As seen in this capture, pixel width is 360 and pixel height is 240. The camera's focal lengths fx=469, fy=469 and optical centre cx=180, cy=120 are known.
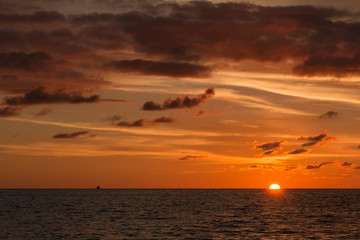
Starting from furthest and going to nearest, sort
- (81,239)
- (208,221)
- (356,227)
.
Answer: (208,221) < (356,227) < (81,239)

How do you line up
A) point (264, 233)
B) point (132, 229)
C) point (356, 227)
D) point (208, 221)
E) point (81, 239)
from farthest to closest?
point (208, 221)
point (356, 227)
point (132, 229)
point (264, 233)
point (81, 239)

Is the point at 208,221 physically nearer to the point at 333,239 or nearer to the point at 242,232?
the point at 242,232

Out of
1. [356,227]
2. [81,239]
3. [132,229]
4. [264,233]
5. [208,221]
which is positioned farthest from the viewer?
[208,221]

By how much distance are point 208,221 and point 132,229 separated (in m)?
22.7

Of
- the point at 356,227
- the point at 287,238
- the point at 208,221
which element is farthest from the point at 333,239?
the point at 208,221

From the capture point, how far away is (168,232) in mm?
77875

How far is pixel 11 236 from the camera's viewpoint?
241 feet

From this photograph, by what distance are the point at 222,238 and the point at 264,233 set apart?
968cm

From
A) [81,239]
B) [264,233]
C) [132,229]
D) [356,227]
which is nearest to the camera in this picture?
[81,239]

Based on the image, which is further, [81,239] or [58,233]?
[58,233]

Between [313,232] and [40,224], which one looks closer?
[313,232]

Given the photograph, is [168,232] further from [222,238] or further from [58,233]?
[58,233]

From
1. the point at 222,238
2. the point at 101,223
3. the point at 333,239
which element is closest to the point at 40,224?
the point at 101,223

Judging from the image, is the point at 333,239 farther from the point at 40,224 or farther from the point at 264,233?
the point at 40,224
